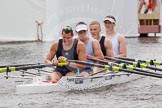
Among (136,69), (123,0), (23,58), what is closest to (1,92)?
(136,69)

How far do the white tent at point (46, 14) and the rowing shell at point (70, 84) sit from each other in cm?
1382

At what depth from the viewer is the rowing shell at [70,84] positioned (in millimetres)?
11180

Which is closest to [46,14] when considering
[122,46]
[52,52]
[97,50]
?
[122,46]

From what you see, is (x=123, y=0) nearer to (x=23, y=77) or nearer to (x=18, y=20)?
(x=18, y=20)

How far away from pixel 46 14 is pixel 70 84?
613 inches

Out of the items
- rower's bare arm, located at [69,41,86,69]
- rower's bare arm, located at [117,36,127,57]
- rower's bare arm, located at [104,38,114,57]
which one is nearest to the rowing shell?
rower's bare arm, located at [69,41,86,69]

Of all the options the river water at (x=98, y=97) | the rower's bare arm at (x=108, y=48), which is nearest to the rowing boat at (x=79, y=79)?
the river water at (x=98, y=97)

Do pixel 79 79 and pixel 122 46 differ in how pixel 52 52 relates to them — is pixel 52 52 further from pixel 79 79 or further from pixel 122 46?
pixel 122 46

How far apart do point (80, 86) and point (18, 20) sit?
15839mm

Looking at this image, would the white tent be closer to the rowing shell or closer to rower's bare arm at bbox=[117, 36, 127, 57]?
rower's bare arm at bbox=[117, 36, 127, 57]

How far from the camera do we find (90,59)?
40.4ft

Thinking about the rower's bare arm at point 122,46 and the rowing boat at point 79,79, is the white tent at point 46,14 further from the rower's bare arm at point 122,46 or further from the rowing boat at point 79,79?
the rowing boat at point 79,79

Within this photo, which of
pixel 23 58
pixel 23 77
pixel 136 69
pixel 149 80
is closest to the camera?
pixel 136 69

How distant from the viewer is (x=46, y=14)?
26828mm
